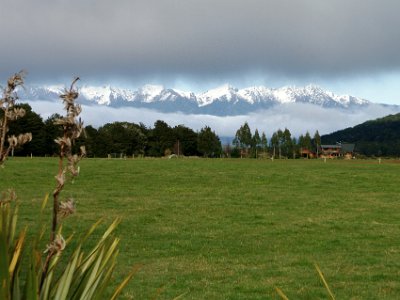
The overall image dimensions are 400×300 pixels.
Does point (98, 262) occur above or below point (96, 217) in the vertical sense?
above

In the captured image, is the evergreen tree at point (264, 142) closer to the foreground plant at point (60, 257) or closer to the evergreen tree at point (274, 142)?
the evergreen tree at point (274, 142)

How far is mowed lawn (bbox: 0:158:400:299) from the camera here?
12.3 meters

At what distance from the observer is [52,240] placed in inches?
77.6

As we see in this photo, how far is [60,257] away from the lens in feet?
8.71

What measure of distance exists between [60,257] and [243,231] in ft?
56.5

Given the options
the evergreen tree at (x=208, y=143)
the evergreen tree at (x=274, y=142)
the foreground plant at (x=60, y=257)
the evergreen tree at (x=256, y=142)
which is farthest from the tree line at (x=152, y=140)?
the foreground plant at (x=60, y=257)

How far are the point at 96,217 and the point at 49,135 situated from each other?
8073 centimetres

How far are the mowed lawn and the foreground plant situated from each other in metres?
0.77

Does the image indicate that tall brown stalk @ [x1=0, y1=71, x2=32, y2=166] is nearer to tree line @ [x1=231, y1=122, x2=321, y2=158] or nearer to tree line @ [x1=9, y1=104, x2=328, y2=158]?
tree line @ [x1=9, y1=104, x2=328, y2=158]

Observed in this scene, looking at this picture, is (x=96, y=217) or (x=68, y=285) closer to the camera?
(x=68, y=285)

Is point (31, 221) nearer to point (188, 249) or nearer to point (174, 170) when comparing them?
point (188, 249)

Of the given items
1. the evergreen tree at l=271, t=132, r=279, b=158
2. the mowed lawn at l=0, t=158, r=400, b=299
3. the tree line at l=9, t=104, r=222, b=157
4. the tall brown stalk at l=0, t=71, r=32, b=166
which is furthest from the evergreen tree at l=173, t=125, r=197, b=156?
the tall brown stalk at l=0, t=71, r=32, b=166

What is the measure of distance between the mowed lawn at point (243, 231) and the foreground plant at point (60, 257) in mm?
773

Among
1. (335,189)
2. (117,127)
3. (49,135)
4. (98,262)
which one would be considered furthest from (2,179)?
(117,127)
